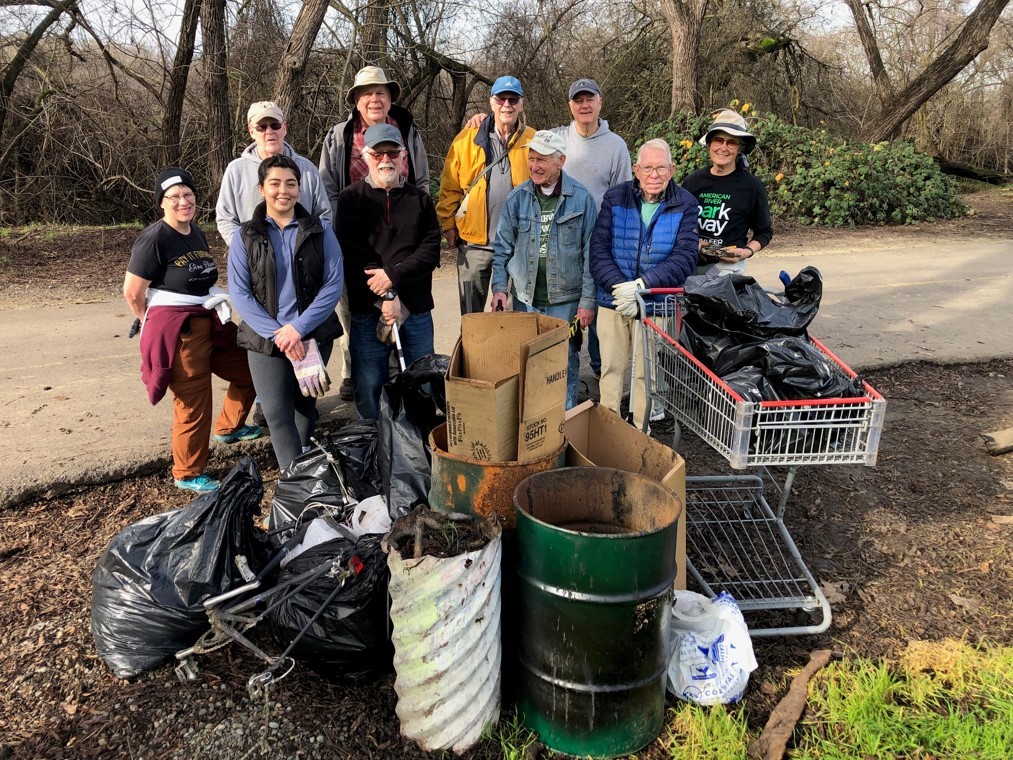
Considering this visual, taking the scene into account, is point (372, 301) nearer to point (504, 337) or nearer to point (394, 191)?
point (394, 191)

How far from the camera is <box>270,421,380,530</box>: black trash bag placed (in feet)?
12.1

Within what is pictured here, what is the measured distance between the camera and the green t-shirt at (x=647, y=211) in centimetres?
449

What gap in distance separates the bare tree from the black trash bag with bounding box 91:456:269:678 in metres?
18.0

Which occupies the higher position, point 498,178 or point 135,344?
point 498,178

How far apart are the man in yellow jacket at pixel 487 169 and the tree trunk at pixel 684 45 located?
1073 centimetres

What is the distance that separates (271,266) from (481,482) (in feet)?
5.94

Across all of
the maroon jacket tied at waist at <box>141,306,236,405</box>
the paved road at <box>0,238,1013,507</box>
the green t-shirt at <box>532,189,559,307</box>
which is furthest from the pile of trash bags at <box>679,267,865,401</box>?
the paved road at <box>0,238,1013,507</box>

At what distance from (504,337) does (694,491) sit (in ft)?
6.13

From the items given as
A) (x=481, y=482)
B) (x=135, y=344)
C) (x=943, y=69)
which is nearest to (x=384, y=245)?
(x=481, y=482)

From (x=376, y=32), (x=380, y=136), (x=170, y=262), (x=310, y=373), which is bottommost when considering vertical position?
(x=310, y=373)

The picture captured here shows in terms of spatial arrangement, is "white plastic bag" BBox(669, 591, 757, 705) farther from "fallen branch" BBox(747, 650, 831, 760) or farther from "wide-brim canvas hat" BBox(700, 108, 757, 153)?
"wide-brim canvas hat" BBox(700, 108, 757, 153)

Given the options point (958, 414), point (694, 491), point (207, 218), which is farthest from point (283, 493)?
point (207, 218)

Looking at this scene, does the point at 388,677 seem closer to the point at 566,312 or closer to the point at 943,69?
the point at 566,312

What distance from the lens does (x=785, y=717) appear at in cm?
276
